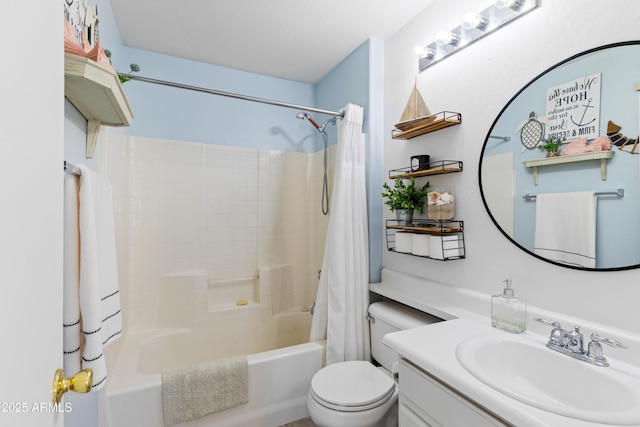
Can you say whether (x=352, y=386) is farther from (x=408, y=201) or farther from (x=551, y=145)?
(x=551, y=145)

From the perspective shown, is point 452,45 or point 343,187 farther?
point 343,187

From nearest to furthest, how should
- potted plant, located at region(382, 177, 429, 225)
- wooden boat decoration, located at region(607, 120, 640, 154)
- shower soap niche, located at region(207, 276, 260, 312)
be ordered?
wooden boat decoration, located at region(607, 120, 640, 154) < potted plant, located at region(382, 177, 429, 225) < shower soap niche, located at region(207, 276, 260, 312)

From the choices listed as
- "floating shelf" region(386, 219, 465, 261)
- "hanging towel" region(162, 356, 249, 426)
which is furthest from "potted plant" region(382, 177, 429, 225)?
"hanging towel" region(162, 356, 249, 426)

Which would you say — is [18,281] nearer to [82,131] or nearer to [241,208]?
[82,131]

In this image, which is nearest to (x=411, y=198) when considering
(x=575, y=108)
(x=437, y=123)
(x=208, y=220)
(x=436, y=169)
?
(x=436, y=169)

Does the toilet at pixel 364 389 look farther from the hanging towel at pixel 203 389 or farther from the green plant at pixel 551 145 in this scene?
the green plant at pixel 551 145

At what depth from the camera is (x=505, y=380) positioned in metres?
1.09

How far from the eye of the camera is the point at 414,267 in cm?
186

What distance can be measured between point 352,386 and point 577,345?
933 mm

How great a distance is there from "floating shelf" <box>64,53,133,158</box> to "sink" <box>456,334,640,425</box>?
1412 millimetres

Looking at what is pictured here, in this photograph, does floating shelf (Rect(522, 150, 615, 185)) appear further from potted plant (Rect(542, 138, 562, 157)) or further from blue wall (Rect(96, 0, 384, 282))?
blue wall (Rect(96, 0, 384, 282))

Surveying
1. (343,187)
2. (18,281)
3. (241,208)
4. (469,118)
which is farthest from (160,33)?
(18,281)

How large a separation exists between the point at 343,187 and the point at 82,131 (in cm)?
133

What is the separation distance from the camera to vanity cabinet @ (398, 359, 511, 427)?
0.89 m
